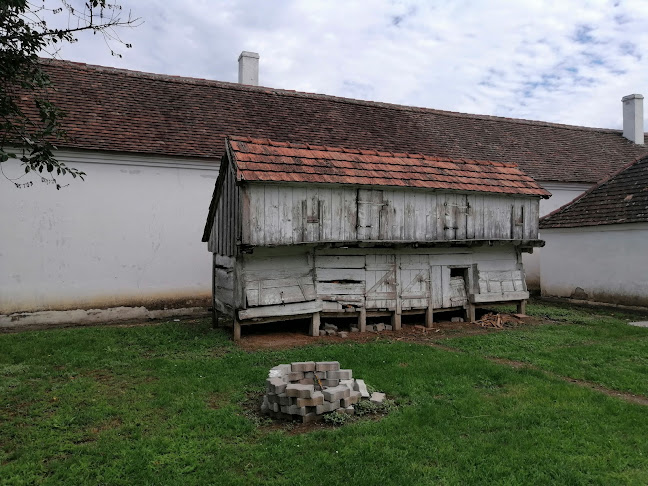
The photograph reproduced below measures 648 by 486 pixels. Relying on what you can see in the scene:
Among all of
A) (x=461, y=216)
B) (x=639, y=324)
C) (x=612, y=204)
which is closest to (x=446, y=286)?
(x=461, y=216)

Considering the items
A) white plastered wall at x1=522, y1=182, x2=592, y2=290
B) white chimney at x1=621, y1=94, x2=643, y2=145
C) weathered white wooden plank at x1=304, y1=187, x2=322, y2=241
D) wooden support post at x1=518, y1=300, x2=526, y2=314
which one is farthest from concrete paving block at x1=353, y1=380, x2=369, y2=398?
white chimney at x1=621, y1=94, x2=643, y2=145

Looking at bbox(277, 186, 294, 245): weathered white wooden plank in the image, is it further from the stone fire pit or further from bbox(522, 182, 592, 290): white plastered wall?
bbox(522, 182, 592, 290): white plastered wall

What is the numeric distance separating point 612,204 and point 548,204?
3.34 metres

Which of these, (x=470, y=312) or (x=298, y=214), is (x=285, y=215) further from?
(x=470, y=312)

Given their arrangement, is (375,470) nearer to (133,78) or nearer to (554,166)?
(133,78)

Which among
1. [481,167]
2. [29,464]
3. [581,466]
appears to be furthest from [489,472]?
[481,167]

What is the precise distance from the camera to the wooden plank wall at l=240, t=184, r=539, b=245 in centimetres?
990

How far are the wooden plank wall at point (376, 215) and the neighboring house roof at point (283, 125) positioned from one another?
5052 mm

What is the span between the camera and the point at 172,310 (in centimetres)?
1369

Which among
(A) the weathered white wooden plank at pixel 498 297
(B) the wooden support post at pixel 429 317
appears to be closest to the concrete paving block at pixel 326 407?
(B) the wooden support post at pixel 429 317

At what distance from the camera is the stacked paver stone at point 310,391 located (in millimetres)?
5719

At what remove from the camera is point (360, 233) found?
10.8m

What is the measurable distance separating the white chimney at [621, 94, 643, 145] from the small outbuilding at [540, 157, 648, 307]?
7.86 meters

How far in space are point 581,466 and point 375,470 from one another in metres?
2.04
